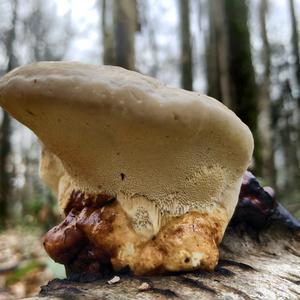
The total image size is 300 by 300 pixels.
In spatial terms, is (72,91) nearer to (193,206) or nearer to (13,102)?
(13,102)

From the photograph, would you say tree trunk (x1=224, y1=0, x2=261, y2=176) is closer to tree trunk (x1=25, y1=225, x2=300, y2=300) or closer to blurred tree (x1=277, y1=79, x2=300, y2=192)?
tree trunk (x1=25, y1=225, x2=300, y2=300)

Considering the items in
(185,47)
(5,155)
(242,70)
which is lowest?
(5,155)

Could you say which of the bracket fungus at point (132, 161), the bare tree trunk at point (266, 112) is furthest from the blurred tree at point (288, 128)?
the bracket fungus at point (132, 161)

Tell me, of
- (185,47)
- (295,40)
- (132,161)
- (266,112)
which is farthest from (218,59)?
(295,40)

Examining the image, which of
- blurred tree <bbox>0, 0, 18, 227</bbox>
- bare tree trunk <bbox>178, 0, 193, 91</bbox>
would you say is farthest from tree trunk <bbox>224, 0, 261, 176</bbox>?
blurred tree <bbox>0, 0, 18, 227</bbox>

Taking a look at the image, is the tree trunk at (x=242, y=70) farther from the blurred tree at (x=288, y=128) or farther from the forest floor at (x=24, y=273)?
the blurred tree at (x=288, y=128)

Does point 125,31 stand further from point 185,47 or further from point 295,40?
point 295,40
